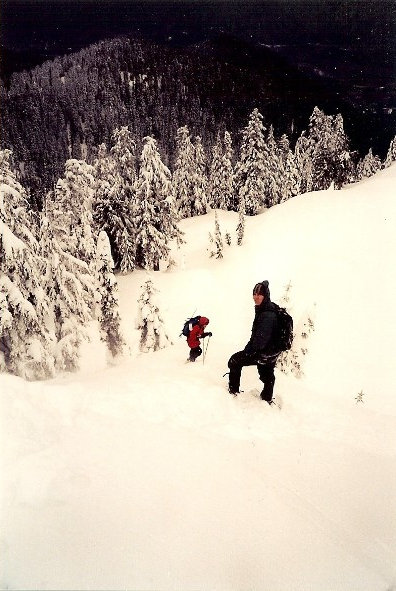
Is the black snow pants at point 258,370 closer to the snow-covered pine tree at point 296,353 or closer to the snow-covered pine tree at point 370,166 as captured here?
the snow-covered pine tree at point 296,353

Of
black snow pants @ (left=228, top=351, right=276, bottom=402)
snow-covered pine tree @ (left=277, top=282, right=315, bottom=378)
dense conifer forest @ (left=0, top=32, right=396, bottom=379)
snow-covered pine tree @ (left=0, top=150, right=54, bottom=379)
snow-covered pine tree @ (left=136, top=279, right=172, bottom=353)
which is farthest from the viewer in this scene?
snow-covered pine tree @ (left=136, top=279, right=172, bottom=353)

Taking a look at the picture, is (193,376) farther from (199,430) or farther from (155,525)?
(155,525)

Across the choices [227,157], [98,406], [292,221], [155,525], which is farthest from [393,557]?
[227,157]

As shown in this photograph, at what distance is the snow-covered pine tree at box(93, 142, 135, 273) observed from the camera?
27703mm

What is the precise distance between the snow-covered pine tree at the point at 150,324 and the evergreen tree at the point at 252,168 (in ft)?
97.1

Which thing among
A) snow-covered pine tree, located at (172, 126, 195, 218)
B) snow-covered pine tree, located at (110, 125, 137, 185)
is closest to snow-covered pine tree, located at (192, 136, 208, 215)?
snow-covered pine tree, located at (172, 126, 195, 218)

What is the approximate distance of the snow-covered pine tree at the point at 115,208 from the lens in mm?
27703

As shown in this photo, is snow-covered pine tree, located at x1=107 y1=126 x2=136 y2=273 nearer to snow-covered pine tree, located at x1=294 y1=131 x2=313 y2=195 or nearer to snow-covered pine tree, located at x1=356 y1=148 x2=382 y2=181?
snow-covered pine tree, located at x1=294 y1=131 x2=313 y2=195

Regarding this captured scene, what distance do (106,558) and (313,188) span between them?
49786 millimetres

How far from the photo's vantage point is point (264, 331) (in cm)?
598


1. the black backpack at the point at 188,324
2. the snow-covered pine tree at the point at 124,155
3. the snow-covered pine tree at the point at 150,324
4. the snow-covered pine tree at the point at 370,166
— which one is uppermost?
the snow-covered pine tree at the point at 370,166

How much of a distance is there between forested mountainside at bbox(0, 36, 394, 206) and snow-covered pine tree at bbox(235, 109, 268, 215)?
135 feet

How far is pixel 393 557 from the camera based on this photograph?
12.9 feet

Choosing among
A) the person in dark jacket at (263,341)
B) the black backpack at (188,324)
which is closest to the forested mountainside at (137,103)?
the black backpack at (188,324)
